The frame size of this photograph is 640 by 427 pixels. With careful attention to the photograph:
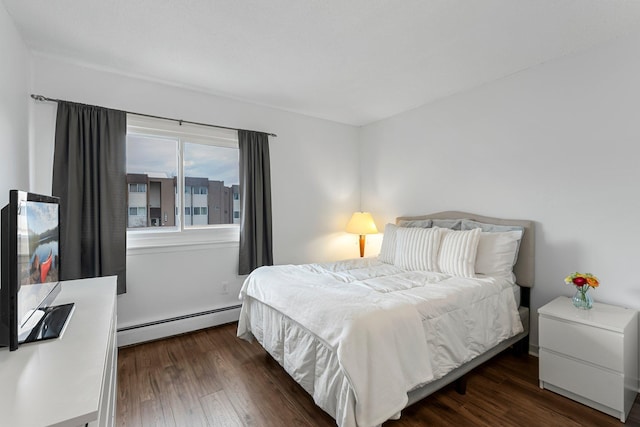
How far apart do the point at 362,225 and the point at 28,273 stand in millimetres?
3167

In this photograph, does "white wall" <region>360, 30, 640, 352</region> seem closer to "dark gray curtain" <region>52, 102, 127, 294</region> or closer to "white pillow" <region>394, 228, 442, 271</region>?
"white pillow" <region>394, 228, 442, 271</region>

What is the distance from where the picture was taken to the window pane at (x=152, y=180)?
2801mm

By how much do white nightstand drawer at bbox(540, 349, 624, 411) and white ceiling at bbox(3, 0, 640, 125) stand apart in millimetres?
2238

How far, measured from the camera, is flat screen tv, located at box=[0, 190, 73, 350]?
0.96 m

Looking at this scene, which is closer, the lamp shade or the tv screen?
the tv screen

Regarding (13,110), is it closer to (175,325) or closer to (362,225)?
(175,325)

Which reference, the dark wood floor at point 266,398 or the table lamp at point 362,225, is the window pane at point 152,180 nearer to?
the dark wood floor at point 266,398

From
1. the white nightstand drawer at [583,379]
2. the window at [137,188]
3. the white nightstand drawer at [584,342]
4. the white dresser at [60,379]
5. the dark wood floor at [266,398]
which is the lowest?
the dark wood floor at [266,398]

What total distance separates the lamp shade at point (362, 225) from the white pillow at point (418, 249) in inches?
32.7

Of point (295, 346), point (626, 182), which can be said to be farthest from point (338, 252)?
point (626, 182)

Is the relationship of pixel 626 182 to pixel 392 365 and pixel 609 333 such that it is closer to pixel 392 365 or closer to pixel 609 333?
pixel 609 333

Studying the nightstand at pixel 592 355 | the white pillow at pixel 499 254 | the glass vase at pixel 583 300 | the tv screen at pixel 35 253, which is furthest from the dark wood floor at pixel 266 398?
the tv screen at pixel 35 253

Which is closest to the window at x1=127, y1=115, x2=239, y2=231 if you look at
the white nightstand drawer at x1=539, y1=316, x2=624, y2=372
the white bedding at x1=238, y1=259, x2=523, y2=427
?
the white bedding at x1=238, y1=259, x2=523, y2=427

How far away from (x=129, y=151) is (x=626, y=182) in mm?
4086
